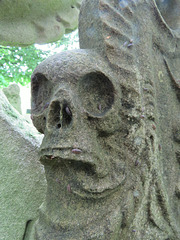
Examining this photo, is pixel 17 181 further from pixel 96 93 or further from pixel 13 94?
pixel 13 94

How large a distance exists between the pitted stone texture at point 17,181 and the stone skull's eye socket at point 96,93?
1.48 feet

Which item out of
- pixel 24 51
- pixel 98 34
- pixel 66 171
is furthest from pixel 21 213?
pixel 24 51

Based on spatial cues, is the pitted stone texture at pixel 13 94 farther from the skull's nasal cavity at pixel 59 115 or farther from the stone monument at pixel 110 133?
the skull's nasal cavity at pixel 59 115

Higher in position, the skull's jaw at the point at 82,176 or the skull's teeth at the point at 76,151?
the skull's teeth at the point at 76,151

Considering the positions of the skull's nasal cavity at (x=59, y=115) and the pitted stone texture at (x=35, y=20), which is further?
the pitted stone texture at (x=35, y=20)

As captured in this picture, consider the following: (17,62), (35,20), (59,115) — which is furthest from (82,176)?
(17,62)

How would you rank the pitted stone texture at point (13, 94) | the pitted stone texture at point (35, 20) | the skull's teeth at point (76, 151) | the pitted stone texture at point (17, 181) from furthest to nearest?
the pitted stone texture at point (13, 94)
the pitted stone texture at point (35, 20)
the pitted stone texture at point (17, 181)
the skull's teeth at point (76, 151)

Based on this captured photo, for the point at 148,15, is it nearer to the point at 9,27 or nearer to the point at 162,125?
the point at 162,125

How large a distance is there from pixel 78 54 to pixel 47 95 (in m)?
0.16

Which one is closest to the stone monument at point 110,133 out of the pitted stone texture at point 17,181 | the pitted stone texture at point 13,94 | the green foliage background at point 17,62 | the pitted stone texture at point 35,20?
the pitted stone texture at point 17,181

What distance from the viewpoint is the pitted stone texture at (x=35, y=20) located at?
137cm

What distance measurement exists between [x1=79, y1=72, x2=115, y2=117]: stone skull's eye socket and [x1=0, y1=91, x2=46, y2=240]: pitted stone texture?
1.48ft

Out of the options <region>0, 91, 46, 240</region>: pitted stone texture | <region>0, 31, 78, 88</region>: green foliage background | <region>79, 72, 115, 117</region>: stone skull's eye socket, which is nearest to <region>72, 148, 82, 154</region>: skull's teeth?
<region>79, 72, 115, 117</region>: stone skull's eye socket

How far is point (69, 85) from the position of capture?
0.73 m
